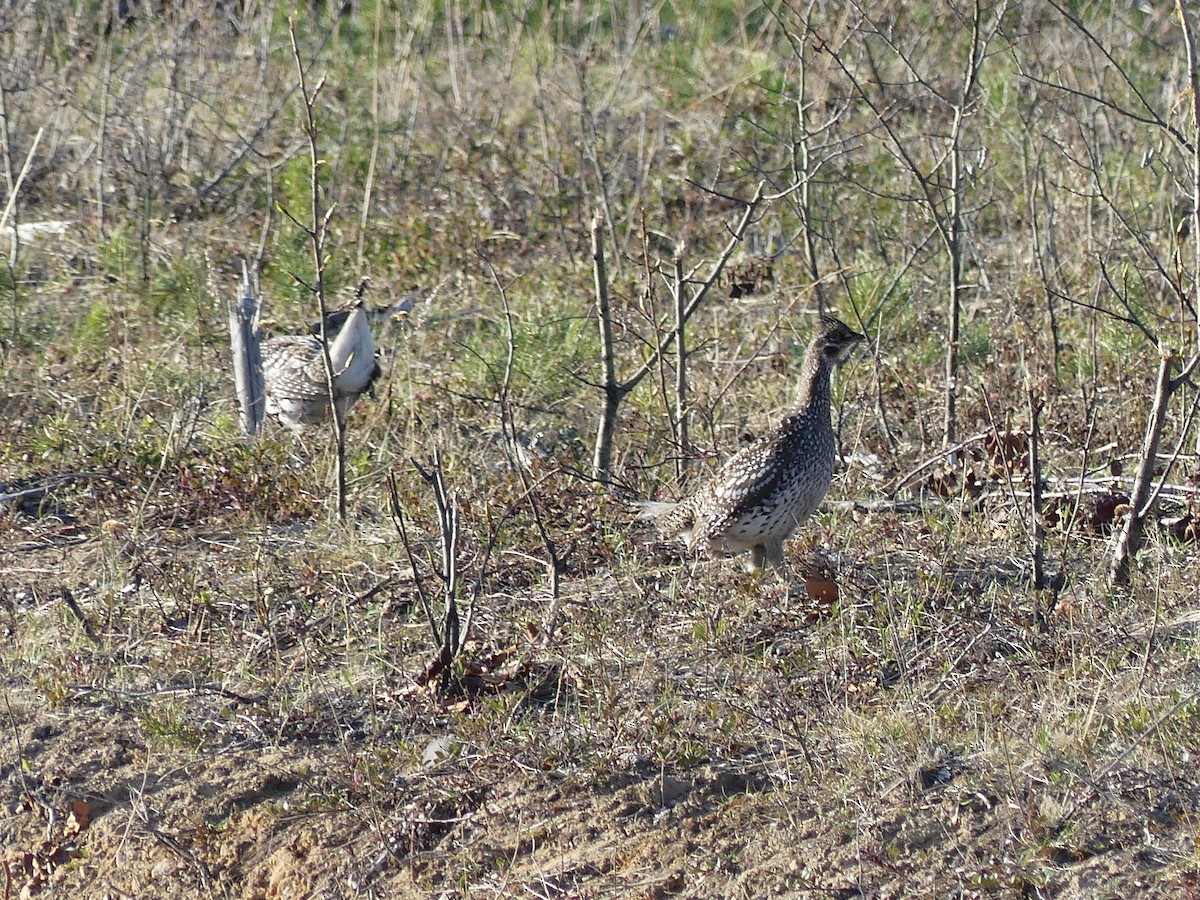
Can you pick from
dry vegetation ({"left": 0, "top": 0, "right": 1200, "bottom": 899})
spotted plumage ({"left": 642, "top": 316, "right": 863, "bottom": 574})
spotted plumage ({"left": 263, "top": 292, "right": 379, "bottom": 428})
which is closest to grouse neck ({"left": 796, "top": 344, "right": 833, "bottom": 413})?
spotted plumage ({"left": 642, "top": 316, "right": 863, "bottom": 574})

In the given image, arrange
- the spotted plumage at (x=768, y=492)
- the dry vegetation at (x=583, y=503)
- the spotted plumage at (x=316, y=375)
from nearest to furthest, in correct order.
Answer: the dry vegetation at (x=583, y=503) → the spotted plumage at (x=768, y=492) → the spotted plumage at (x=316, y=375)

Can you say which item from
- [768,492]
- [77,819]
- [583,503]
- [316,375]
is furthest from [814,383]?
[77,819]

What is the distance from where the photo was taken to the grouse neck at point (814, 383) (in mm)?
6453

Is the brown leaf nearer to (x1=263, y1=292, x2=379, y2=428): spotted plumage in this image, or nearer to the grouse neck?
the grouse neck

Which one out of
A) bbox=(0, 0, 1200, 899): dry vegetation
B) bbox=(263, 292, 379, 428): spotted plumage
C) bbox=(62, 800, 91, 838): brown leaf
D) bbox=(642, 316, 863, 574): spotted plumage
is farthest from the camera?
bbox=(263, 292, 379, 428): spotted plumage

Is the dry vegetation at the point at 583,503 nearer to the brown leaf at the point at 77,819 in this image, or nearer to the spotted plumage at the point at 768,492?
the brown leaf at the point at 77,819

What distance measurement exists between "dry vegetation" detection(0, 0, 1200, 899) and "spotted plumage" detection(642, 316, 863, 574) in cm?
16

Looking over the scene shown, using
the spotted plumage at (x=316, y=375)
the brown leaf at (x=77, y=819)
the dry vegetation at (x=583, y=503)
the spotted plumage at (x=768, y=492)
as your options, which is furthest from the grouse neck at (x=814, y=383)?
the brown leaf at (x=77, y=819)

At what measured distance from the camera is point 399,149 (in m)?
11.4

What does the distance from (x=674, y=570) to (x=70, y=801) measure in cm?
232

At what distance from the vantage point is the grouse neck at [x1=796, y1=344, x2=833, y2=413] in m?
6.45

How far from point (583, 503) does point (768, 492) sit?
100 cm

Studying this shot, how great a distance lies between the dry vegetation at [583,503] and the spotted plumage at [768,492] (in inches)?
6.2

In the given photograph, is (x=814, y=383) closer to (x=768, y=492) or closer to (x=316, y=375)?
(x=768, y=492)
